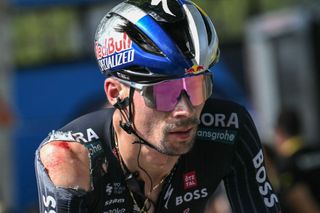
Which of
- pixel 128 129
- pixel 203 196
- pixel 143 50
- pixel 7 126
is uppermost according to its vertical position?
pixel 143 50

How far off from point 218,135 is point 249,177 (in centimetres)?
23

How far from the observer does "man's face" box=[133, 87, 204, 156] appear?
133 inches

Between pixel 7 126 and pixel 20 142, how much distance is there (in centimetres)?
511

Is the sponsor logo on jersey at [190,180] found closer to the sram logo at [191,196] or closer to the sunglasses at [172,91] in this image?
the sram logo at [191,196]

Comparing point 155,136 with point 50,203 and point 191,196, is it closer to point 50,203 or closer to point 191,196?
point 191,196

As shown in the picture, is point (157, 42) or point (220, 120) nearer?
point (157, 42)

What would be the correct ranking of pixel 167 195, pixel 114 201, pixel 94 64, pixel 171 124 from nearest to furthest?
pixel 171 124 → pixel 114 201 → pixel 167 195 → pixel 94 64

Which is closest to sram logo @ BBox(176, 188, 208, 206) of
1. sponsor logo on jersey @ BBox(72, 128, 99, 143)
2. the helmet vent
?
sponsor logo on jersey @ BBox(72, 128, 99, 143)

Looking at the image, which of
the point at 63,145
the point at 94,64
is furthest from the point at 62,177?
the point at 94,64

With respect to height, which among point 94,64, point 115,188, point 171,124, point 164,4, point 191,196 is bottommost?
point 94,64

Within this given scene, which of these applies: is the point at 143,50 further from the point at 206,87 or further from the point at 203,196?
the point at 203,196

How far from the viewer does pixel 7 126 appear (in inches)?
371

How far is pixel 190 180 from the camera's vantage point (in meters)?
3.73

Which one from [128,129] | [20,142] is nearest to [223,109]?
[128,129]
